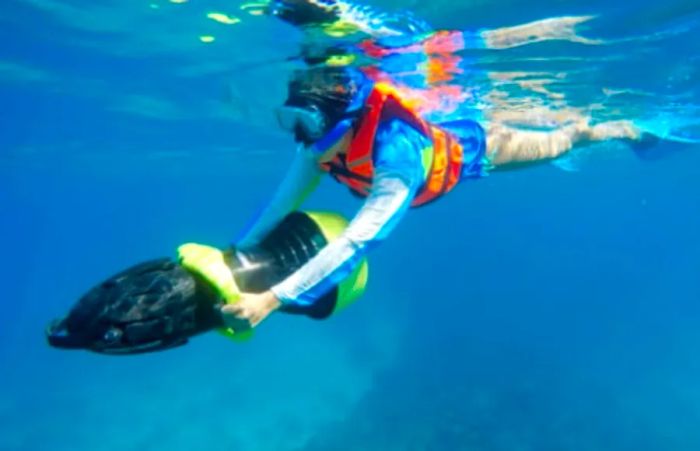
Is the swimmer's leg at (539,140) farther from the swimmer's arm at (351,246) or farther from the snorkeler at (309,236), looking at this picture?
the swimmer's arm at (351,246)

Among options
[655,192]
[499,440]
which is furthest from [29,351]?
[655,192]

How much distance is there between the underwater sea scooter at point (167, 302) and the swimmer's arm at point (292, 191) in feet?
3.21

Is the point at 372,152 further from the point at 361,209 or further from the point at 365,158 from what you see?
the point at 361,209

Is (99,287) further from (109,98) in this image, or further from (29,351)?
(29,351)

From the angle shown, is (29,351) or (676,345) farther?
(29,351)

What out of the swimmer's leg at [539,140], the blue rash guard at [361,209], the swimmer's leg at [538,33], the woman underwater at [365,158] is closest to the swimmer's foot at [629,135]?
the swimmer's leg at [539,140]

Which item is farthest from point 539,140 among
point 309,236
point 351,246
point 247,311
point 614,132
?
point 247,311

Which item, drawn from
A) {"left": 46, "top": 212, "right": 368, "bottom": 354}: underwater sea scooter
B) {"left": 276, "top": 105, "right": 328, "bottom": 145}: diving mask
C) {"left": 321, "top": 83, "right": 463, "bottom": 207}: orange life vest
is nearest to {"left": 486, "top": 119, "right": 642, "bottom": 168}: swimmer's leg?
{"left": 321, "top": 83, "right": 463, "bottom": 207}: orange life vest

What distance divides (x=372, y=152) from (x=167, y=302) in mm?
1967

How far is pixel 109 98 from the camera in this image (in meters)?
21.1

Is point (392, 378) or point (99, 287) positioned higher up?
point (99, 287)

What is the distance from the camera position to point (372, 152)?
4.34m

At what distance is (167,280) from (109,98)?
20.3 meters

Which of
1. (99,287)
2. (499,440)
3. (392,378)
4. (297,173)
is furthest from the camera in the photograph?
(392,378)
